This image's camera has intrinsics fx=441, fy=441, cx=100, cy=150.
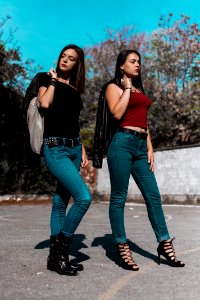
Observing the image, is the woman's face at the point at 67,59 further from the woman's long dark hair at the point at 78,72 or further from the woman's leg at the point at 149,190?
Answer: the woman's leg at the point at 149,190

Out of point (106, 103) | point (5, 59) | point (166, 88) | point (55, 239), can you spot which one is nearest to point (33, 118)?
point (106, 103)

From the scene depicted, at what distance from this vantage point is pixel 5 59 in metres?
15.8

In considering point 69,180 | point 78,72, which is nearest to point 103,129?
point 78,72

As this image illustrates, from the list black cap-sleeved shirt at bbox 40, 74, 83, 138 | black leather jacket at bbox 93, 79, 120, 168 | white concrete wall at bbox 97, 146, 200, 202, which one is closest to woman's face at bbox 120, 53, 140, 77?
black leather jacket at bbox 93, 79, 120, 168

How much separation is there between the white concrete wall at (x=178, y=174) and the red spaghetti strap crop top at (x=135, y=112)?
12.4m

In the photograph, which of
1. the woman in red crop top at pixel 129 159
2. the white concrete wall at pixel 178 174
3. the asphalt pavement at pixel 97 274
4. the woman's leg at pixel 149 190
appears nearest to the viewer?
the asphalt pavement at pixel 97 274

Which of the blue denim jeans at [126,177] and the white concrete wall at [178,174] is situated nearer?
the blue denim jeans at [126,177]

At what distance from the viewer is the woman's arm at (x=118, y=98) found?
13.6 ft

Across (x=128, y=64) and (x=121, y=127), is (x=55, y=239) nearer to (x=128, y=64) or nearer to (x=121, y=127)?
(x=121, y=127)

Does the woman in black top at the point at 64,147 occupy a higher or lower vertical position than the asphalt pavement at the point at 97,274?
higher

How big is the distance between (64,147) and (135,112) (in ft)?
2.63

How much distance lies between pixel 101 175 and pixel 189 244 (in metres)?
14.3

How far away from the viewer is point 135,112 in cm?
430

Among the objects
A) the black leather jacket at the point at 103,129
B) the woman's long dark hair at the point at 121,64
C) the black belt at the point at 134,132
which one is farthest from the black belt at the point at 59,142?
the woman's long dark hair at the point at 121,64
